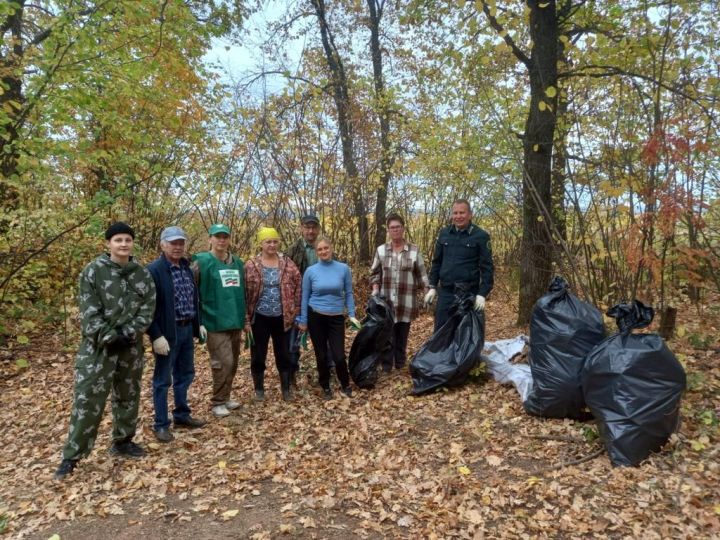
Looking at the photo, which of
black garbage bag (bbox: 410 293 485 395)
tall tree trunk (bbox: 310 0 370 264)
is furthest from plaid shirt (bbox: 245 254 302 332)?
tall tree trunk (bbox: 310 0 370 264)

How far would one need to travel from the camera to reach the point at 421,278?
4871 millimetres

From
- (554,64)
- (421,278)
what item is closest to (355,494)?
(421,278)

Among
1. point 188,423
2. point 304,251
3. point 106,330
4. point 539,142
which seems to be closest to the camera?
point 106,330

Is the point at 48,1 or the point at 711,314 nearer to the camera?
the point at 48,1

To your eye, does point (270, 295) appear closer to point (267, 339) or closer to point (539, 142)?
point (267, 339)

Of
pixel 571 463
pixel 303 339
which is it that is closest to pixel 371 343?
pixel 303 339

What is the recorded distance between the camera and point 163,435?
3.70m

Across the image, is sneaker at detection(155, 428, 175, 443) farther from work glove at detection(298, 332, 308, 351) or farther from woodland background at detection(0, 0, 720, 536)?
woodland background at detection(0, 0, 720, 536)

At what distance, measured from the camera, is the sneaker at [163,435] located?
370 cm

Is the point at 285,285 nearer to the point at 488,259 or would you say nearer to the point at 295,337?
the point at 295,337

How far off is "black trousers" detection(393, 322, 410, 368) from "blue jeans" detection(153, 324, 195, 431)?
212 cm

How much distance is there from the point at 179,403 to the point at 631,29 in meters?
5.80

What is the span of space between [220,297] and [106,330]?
978 millimetres

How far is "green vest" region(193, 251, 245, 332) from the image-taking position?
391 cm
